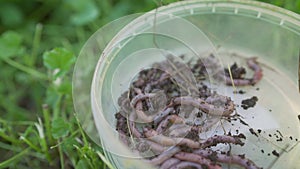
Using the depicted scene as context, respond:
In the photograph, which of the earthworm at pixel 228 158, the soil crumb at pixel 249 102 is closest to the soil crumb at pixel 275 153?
the earthworm at pixel 228 158

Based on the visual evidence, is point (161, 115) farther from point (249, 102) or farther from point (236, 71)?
point (236, 71)

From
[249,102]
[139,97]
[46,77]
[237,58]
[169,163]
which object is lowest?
[169,163]

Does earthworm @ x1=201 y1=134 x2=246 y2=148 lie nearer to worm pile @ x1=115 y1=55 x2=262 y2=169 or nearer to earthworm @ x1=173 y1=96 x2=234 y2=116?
worm pile @ x1=115 y1=55 x2=262 y2=169

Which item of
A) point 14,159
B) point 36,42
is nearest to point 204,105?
point 14,159

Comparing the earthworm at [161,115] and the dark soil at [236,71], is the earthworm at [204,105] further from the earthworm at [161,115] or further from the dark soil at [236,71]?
the dark soil at [236,71]

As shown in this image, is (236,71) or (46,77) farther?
(46,77)

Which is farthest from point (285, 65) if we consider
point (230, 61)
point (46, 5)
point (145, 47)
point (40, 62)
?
point (46, 5)
